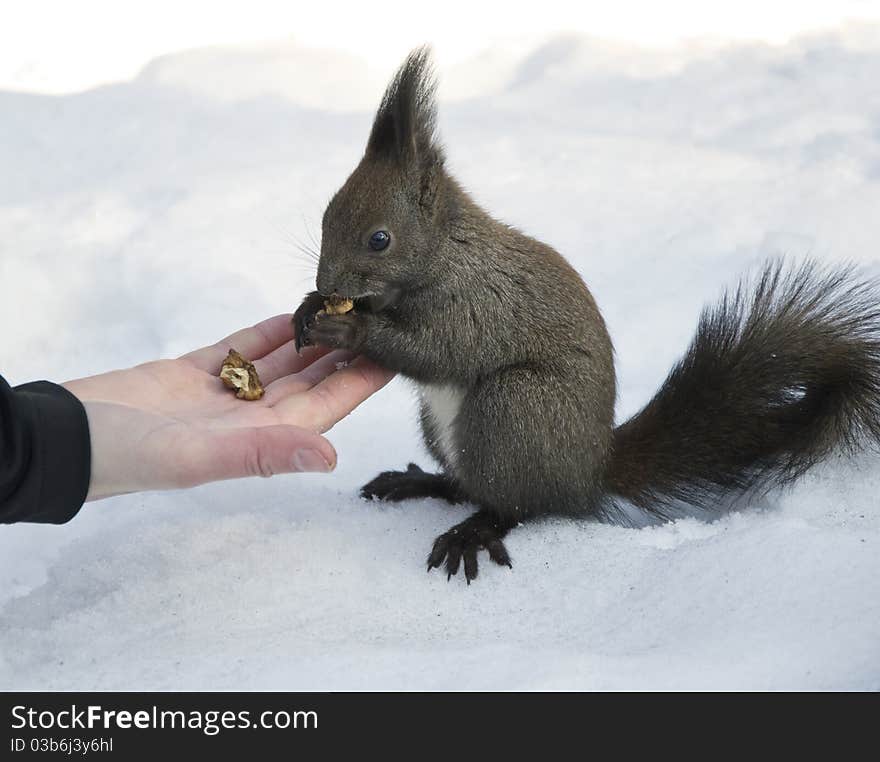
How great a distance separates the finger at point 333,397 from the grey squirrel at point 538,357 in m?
0.05

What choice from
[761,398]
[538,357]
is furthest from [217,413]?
[761,398]

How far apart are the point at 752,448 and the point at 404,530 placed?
0.68 metres

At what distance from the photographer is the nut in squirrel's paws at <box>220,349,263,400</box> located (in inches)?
78.5

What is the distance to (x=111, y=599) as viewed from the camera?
6.02 feet

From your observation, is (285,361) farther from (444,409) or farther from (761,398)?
(761,398)

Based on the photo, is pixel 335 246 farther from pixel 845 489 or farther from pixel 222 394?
pixel 845 489

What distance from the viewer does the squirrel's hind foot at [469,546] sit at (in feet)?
6.41

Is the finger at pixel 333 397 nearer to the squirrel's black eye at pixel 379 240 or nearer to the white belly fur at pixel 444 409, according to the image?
the white belly fur at pixel 444 409

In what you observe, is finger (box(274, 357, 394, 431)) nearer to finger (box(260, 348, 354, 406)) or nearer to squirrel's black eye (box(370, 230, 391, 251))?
finger (box(260, 348, 354, 406))

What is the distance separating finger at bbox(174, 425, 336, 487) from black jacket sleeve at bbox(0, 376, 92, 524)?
0.55 feet

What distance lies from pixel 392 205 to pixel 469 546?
0.63 meters

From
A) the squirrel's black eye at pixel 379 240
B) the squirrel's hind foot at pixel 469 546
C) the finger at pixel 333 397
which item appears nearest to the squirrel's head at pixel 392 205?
the squirrel's black eye at pixel 379 240

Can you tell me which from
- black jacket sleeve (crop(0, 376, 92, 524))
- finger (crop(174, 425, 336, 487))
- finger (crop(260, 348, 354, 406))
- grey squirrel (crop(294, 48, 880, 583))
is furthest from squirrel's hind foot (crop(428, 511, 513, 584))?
black jacket sleeve (crop(0, 376, 92, 524))

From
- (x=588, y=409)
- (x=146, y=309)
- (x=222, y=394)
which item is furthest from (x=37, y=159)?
(x=588, y=409)
